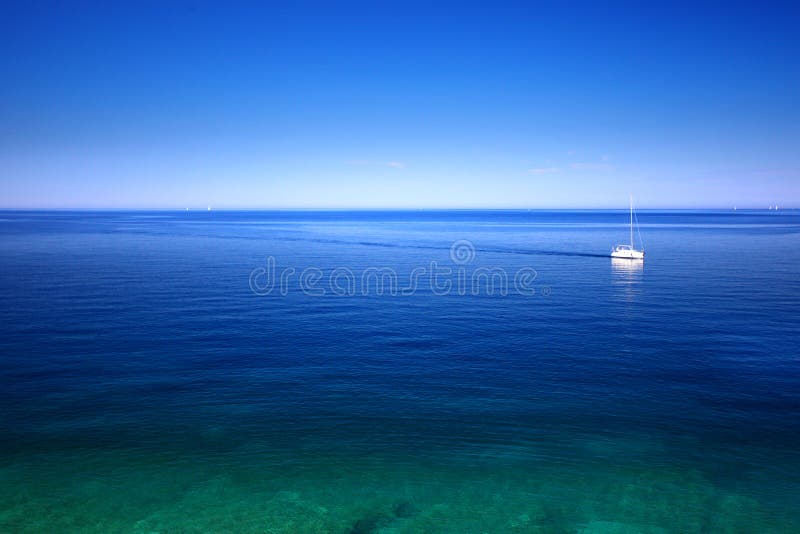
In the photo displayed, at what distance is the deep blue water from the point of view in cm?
2347

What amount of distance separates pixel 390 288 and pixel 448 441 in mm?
47809

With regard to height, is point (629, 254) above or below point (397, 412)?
above

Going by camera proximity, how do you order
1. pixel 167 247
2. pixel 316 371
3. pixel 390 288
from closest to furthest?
pixel 316 371
pixel 390 288
pixel 167 247

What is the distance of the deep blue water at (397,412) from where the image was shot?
2347cm

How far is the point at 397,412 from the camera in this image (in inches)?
1307

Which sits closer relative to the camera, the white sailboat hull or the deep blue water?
the deep blue water

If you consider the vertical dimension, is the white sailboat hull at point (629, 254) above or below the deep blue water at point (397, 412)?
above

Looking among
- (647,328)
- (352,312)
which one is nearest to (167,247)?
(352,312)

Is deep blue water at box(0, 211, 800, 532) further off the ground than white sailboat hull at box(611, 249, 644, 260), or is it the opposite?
white sailboat hull at box(611, 249, 644, 260)

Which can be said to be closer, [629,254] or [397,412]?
[397,412]

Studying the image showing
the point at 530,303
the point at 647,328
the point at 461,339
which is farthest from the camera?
the point at 530,303

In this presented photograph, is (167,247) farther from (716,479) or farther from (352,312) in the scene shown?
(716,479)

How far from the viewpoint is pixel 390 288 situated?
76438 mm

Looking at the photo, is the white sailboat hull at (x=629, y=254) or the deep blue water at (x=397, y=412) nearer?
the deep blue water at (x=397, y=412)
